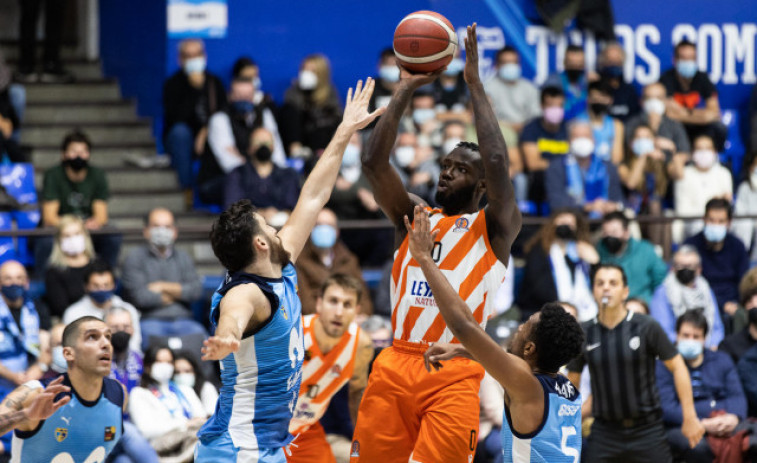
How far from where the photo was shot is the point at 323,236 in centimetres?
1061

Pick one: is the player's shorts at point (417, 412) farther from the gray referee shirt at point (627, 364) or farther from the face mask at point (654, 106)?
the face mask at point (654, 106)

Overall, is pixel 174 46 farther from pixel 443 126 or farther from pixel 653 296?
pixel 653 296

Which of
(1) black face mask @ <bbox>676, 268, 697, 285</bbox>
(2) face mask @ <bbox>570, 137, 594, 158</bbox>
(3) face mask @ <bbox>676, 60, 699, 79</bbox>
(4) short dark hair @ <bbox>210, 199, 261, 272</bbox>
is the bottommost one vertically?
(1) black face mask @ <bbox>676, 268, 697, 285</bbox>

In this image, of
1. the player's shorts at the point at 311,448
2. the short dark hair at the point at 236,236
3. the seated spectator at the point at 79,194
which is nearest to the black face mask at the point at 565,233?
the seated spectator at the point at 79,194

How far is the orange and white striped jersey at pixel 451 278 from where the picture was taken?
6172 millimetres

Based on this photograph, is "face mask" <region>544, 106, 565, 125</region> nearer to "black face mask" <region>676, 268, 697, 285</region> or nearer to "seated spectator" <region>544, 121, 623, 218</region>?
"seated spectator" <region>544, 121, 623, 218</region>

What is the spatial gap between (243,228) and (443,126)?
669 centimetres

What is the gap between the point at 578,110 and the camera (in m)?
13.4

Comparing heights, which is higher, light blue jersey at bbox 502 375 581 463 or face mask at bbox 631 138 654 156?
face mask at bbox 631 138 654 156

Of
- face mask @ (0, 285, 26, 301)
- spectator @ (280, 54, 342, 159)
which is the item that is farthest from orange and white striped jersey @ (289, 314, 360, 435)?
spectator @ (280, 54, 342, 159)

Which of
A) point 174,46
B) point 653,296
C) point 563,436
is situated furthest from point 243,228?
point 174,46

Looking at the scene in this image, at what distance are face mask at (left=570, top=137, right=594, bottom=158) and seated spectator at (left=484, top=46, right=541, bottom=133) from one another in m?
1.06

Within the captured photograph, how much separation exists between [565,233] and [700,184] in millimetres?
2219

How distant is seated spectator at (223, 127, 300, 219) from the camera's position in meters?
11.2
